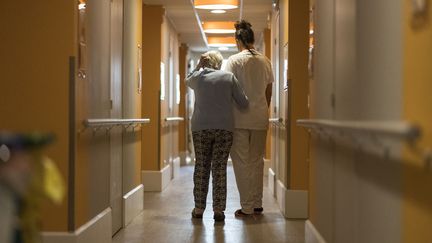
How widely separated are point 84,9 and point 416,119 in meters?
2.39

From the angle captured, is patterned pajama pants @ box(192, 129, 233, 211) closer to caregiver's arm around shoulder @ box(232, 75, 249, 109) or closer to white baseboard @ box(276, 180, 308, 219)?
caregiver's arm around shoulder @ box(232, 75, 249, 109)

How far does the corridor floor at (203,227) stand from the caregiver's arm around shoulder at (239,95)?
3.43ft

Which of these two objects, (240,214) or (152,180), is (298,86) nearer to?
(240,214)

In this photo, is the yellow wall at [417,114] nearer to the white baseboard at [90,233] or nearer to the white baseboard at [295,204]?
the white baseboard at [90,233]

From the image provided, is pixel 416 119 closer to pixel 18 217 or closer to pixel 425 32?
pixel 425 32

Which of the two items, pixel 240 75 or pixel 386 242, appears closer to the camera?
pixel 386 242

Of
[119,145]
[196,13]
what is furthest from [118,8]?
[196,13]

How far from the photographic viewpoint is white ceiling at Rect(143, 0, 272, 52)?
845 cm

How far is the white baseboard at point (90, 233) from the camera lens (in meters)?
3.42

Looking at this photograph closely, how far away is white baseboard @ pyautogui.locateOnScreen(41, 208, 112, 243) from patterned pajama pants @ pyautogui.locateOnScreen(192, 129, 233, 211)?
1236mm

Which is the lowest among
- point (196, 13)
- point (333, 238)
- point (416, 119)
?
point (333, 238)

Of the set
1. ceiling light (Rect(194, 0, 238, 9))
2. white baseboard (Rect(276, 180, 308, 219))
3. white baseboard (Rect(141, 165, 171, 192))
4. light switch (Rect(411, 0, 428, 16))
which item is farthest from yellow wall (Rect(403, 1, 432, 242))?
ceiling light (Rect(194, 0, 238, 9))

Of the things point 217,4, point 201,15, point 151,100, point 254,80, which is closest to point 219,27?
point 201,15

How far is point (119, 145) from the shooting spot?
16.2 ft
